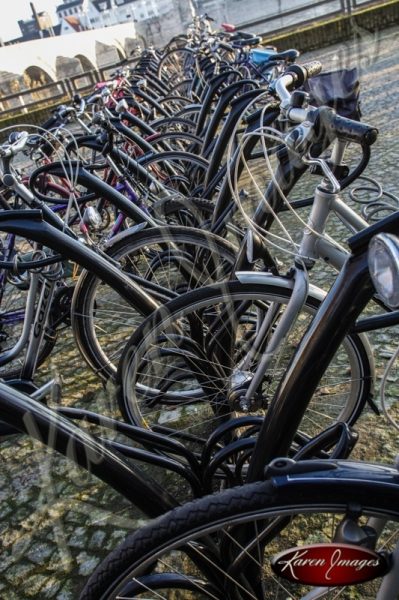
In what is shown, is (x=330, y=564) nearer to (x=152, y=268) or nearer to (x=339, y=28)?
(x=152, y=268)

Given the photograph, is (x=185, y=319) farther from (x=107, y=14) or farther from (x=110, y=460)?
(x=107, y=14)

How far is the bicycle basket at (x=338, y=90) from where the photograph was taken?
72.4 inches

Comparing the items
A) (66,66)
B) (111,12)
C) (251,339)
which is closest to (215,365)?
(251,339)

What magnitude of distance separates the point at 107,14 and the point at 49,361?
74661mm

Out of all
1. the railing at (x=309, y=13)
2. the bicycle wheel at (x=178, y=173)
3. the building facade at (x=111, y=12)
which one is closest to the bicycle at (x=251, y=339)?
the bicycle wheel at (x=178, y=173)

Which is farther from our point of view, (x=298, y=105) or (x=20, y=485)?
(x=20, y=485)

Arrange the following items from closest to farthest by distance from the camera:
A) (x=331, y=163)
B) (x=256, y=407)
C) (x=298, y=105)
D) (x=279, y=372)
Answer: (x=331, y=163), (x=298, y=105), (x=256, y=407), (x=279, y=372)

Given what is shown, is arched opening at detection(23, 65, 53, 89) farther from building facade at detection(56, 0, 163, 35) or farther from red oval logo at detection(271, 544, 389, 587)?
building facade at detection(56, 0, 163, 35)

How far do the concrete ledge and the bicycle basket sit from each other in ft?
44.2

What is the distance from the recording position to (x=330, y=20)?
13.8 metres

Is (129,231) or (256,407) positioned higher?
(129,231)

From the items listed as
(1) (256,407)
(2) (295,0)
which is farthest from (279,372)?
(2) (295,0)

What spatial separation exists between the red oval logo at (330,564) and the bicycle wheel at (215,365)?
88 centimetres

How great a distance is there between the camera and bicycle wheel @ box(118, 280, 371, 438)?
185cm
